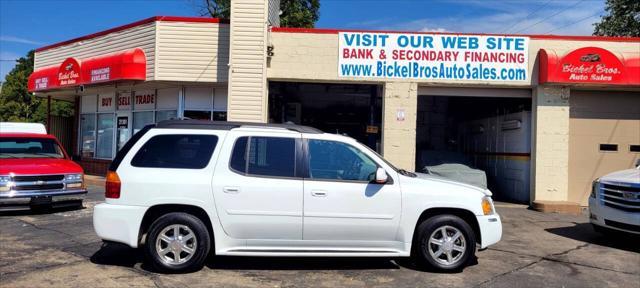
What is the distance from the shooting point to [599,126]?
13.6 meters

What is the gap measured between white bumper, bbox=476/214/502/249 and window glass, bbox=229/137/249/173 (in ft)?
9.75

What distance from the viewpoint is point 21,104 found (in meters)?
44.0

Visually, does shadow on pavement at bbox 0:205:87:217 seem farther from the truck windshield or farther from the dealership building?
the dealership building

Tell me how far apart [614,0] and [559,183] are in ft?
75.0

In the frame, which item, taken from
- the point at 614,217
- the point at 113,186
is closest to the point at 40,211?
the point at 113,186

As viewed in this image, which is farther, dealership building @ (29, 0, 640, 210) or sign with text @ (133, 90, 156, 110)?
sign with text @ (133, 90, 156, 110)

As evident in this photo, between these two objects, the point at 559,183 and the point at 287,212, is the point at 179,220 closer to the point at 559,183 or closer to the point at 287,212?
the point at 287,212

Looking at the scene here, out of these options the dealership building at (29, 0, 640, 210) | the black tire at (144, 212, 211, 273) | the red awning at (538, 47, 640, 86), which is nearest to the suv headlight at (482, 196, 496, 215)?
the black tire at (144, 212, 211, 273)

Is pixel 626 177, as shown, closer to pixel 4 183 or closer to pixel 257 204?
pixel 257 204

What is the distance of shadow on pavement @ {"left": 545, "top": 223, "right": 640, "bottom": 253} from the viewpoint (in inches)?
349

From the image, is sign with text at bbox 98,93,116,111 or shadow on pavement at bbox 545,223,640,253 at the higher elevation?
→ sign with text at bbox 98,93,116,111

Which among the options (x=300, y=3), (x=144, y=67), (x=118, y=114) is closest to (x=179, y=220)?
(x=144, y=67)

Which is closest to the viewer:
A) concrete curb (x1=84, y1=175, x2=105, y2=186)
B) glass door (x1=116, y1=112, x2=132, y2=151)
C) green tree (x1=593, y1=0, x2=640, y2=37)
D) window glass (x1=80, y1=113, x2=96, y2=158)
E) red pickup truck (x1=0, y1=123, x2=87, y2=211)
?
red pickup truck (x1=0, y1=123, x2=87, y2=211)

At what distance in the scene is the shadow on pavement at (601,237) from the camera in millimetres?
8868
